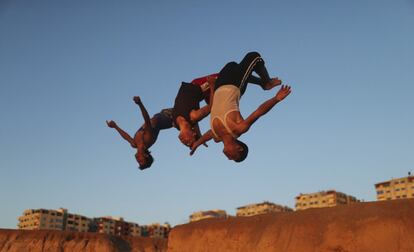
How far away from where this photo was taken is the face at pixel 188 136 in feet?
23.6

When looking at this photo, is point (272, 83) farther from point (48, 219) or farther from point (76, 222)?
point (76, 222)

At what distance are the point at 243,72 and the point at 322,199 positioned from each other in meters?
133

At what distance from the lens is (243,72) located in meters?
7.29

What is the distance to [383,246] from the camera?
1037cm

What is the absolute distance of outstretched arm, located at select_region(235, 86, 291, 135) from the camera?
5.98 metres

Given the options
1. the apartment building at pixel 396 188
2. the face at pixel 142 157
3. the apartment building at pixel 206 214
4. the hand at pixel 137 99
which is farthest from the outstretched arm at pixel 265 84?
the apartment building at pixel 206 214

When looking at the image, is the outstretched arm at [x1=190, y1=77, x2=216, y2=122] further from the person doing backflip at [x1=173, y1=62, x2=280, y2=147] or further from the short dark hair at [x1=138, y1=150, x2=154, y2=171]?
the short dark hair at [x1=138, y1=150, x2=154, y2=171]

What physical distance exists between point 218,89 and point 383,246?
640cm

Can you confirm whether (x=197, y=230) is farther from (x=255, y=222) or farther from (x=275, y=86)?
(x=275, y=86)

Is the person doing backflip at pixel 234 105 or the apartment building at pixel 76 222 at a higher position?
the apartment building at pixel 76 222

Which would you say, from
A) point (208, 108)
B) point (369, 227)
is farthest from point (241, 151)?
point (369, 227)

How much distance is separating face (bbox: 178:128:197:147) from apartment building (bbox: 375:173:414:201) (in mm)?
117371

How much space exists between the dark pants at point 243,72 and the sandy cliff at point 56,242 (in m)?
30.3

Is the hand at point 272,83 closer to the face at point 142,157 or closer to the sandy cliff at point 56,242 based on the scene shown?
the face at point 142,157
